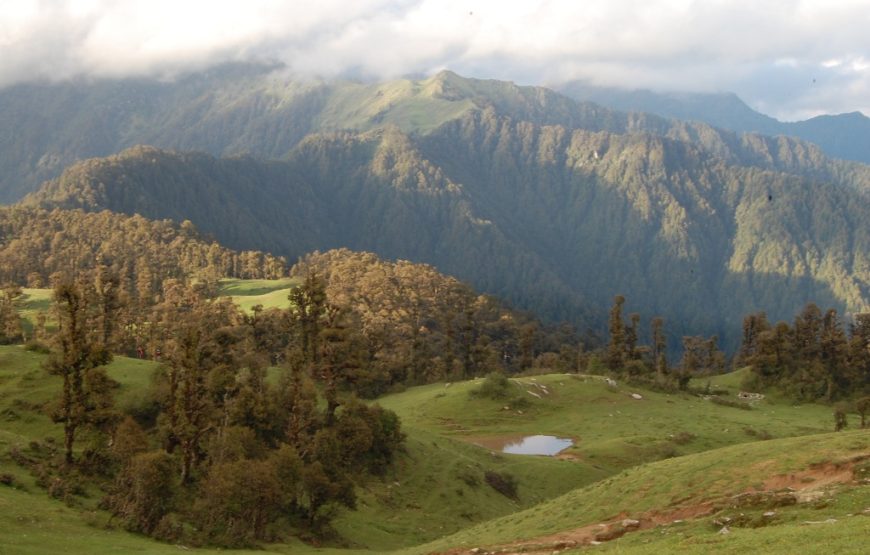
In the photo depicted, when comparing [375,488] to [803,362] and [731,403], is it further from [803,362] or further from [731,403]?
[803,362]

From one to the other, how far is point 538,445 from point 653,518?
46.2m

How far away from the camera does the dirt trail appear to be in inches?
1423

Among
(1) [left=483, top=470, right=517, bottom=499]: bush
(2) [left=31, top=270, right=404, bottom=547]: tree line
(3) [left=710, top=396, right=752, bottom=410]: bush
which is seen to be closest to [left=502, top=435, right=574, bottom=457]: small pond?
(1) [left=483, top=470, right=517, bottom=499]: bush

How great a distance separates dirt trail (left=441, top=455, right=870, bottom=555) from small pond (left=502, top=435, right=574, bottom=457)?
136ft

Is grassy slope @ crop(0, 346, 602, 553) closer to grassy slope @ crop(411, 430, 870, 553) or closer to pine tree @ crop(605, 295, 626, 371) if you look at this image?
grassy slope @ crop(411, 430, 870, 553)

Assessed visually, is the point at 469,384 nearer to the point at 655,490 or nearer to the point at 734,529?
the point at 655,490

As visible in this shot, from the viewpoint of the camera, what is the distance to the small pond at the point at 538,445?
3233 inches

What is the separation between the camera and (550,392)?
10231cm

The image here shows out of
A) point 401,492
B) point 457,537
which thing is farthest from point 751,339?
point 457,537

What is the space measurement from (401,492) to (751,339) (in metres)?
113

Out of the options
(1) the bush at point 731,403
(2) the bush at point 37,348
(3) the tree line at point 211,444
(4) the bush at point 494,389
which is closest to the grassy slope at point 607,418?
(4) the bush at point 494,389

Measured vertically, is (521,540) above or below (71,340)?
below

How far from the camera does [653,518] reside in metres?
38.6

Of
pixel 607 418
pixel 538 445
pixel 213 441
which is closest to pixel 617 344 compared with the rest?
pixel 607 418
